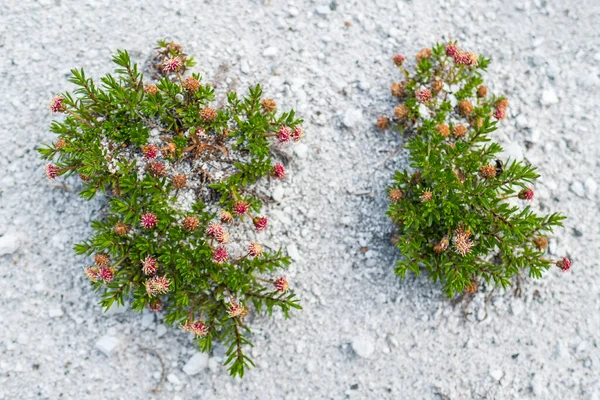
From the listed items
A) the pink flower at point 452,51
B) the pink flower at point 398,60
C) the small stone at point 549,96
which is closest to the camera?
the pink flower at point 452,51

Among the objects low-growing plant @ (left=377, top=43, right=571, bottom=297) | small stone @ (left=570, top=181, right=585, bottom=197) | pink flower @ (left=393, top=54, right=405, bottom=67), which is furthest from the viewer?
small stone @ (left=570, top=181, right=585, bottom=197)

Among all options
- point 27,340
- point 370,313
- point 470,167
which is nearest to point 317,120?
point 470,167

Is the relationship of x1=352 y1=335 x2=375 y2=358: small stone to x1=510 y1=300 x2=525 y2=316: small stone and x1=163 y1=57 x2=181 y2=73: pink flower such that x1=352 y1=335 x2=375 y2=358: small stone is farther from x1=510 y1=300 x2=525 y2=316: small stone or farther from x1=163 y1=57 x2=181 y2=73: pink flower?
x1=163 y1=57 x2=181 y2=73: pink flower

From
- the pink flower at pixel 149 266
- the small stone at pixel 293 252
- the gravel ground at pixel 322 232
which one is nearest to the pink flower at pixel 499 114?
the gravel ground at pixel 322 232

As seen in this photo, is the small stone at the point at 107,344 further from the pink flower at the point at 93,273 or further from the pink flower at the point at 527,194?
the pink flower at the point at 527,194

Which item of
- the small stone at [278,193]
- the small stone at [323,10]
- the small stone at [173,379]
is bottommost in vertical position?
the small stone at [173,379]

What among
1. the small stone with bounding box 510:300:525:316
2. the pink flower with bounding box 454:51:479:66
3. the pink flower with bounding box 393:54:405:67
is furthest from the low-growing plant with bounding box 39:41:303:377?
the small stone with bounding box 510:300:525:316
